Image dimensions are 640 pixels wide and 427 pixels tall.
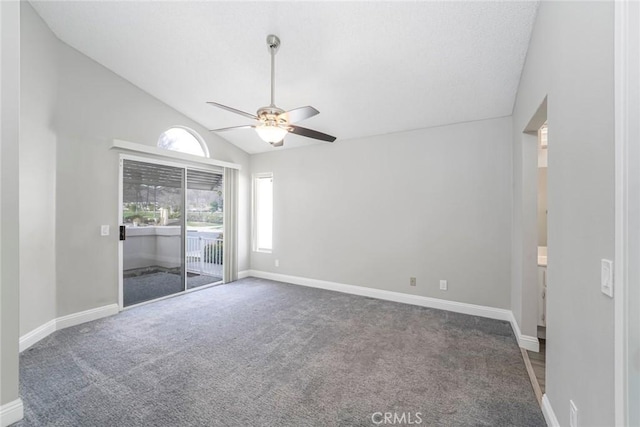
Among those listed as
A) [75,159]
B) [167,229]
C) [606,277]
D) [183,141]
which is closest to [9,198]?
[75,159]

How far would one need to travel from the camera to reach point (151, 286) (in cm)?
400

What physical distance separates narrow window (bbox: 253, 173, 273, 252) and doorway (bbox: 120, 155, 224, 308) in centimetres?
76

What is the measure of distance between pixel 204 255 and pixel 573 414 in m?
4.85

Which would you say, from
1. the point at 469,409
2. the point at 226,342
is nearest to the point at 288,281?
the point at 226,342

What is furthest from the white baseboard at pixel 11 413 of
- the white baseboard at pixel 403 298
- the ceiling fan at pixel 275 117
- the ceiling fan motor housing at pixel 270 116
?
the white baseboard at pixel 403 298

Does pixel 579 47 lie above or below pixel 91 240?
above

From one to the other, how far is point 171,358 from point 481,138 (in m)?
4.28

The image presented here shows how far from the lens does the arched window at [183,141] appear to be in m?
4.14

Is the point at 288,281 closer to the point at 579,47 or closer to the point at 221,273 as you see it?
the point at 221,273

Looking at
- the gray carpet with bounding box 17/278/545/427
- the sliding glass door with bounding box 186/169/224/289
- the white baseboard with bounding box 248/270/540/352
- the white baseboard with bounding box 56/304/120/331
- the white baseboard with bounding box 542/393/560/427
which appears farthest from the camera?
the sliding glass door with bounding box 186/169/224/289

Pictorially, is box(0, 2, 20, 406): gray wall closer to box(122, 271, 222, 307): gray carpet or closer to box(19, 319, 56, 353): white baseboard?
box(19, 319, 56, 353): white baseboard

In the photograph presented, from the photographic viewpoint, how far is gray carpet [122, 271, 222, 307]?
3.72m

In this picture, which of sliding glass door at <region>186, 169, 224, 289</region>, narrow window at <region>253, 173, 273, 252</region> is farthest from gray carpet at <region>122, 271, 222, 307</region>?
narrow window at <region>253, 173, 273, 252</region>

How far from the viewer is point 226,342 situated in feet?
9.04
